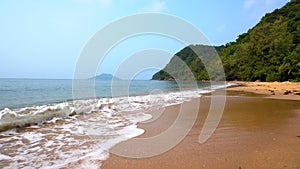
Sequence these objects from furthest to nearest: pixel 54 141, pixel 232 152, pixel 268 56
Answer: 1. pixel 268 56
2. pixel 54 141
3. pixel 232 152

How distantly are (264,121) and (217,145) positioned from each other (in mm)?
3228

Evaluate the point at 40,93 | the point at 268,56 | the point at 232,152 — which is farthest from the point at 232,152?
the point at 268,56

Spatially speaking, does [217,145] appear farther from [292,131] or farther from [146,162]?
[292,131]

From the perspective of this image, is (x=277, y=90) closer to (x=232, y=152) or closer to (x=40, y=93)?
(x=232, y=152)

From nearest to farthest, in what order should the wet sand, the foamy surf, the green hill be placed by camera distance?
the wet sand
the foamy surf
the green hill

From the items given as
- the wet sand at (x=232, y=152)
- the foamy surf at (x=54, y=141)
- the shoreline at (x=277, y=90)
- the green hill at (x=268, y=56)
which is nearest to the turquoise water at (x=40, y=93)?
the foamy surf at (x=54, y=141)

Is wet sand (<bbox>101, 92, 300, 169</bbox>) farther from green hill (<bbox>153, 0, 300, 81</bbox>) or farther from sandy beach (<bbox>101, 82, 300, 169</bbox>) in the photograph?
green hill (<bbox>153, 0, 300, 81</bbox>)

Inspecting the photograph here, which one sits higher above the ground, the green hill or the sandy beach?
the green hill

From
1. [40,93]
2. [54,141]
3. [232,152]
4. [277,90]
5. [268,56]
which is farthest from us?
[268,56]

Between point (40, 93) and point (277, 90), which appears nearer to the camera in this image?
point (40, 93)

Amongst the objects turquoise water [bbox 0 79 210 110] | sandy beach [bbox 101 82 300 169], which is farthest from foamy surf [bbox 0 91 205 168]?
turquoise water [bbox 0 79 210 110]

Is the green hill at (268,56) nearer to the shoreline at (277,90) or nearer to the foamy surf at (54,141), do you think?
the shoreline at (277,90)

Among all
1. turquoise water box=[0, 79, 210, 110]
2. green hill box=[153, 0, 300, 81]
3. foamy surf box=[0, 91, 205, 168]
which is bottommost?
foamy surf box=[0, 91, 205, 168]

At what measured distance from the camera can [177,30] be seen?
295 inches
